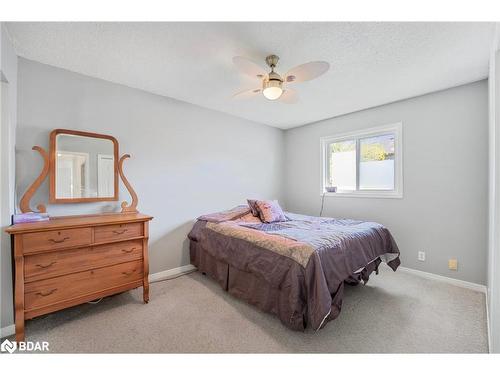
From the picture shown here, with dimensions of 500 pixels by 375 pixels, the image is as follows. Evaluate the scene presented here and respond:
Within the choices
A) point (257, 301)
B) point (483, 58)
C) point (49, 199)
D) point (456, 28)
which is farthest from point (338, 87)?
point (49, 199)

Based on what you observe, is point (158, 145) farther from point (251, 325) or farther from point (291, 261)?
point (251, 325)

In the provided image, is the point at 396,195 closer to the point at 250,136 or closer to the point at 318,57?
the point at 318,57

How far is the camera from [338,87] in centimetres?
246

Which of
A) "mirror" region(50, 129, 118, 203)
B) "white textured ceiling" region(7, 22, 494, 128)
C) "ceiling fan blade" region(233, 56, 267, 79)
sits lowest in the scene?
"mirror" region(50, 129, 118, 203)

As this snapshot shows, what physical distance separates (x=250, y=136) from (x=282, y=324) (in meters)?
2.86

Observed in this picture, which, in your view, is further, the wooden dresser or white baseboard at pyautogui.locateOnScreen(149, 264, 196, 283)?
white baseboard at pyautogui.locateOnScreen(149, 264, 196, 283)

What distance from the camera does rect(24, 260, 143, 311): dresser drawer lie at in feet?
5.04

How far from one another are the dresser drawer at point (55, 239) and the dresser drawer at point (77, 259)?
0.06 m

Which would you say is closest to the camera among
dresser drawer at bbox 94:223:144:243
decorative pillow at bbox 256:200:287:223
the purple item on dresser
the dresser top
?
the dresser top

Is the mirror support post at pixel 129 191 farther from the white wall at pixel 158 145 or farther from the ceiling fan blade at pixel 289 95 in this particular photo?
the ceiling fan blade at pixel 289 95

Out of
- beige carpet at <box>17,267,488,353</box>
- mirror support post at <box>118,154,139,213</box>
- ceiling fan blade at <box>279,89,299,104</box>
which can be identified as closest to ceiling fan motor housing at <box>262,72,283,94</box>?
ceiling fan blade at <box>279,89,299,104</box>

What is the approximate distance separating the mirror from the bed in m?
1.22

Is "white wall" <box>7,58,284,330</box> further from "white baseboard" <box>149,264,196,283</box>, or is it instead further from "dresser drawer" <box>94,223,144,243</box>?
"dresser drawer" <box>94,223,144,243</box>

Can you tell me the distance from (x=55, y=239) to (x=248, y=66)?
6.48ft
